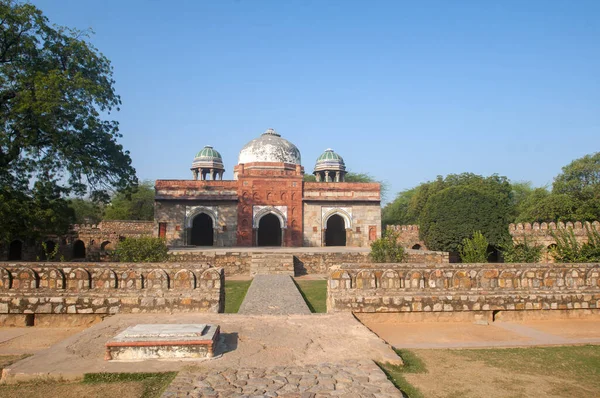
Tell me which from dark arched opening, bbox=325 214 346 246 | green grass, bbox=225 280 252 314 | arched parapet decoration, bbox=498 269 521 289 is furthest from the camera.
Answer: dark arched opening, bbox=325 214 346 246

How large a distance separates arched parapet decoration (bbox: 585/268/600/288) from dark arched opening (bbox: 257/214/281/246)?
70.4 feet

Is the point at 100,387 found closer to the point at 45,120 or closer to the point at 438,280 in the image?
the point at 438,280

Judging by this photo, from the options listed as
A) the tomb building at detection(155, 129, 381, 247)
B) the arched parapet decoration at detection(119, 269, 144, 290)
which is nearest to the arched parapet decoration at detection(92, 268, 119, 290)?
the arched parapet decoration at detection(119, 269, 144, 290)

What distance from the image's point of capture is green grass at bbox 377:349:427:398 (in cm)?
367

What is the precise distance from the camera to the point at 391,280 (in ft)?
21.4

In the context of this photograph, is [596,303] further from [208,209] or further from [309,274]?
[208,209]

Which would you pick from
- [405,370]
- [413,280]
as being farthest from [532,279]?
[405,370]

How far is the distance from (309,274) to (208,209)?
9.59 meters

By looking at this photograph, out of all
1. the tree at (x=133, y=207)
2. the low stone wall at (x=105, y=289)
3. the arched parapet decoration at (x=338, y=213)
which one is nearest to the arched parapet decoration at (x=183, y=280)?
the low stone wall at (x=105, y=289)

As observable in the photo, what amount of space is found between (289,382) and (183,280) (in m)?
3.32

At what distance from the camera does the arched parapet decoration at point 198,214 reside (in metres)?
24.1

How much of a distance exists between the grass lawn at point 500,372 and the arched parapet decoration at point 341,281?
1.67 m

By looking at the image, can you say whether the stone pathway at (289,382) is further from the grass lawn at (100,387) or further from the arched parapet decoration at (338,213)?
the arched parapet decoration at (338,213)

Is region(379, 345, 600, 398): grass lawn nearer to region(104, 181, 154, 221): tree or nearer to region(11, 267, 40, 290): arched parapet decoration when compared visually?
region(11, 267, 40, 290): arched parapet decoration
